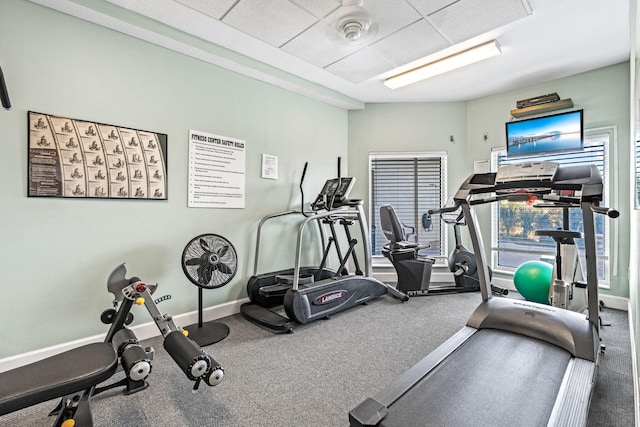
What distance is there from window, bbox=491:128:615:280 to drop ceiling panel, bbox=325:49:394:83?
2.21m

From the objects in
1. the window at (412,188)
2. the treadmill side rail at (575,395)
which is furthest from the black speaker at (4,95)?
the window at (412,188)

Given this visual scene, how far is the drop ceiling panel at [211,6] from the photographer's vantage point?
2.33 metres

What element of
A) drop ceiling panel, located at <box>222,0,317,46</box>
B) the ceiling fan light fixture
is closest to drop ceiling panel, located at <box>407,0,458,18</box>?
the ceiling fan light fixture

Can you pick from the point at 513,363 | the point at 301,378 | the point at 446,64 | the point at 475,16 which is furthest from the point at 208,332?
the point at 446,64

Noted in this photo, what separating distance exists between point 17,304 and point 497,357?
3296 millimetres

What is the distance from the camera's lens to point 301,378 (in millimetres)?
2021

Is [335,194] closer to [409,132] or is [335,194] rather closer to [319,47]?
[319,47]

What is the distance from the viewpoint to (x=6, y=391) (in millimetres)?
1131

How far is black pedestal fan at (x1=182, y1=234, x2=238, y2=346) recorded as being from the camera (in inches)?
101

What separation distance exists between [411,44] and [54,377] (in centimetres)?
355

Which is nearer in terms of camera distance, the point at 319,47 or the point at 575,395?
the point at 575,395

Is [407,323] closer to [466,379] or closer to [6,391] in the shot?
[466,379]

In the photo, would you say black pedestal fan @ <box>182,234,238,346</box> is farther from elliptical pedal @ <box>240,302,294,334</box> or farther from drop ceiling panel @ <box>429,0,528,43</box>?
drop ceiling panel @ <box>429,0,528,43</box>

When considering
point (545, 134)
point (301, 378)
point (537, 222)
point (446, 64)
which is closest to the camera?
point (301, 378)
